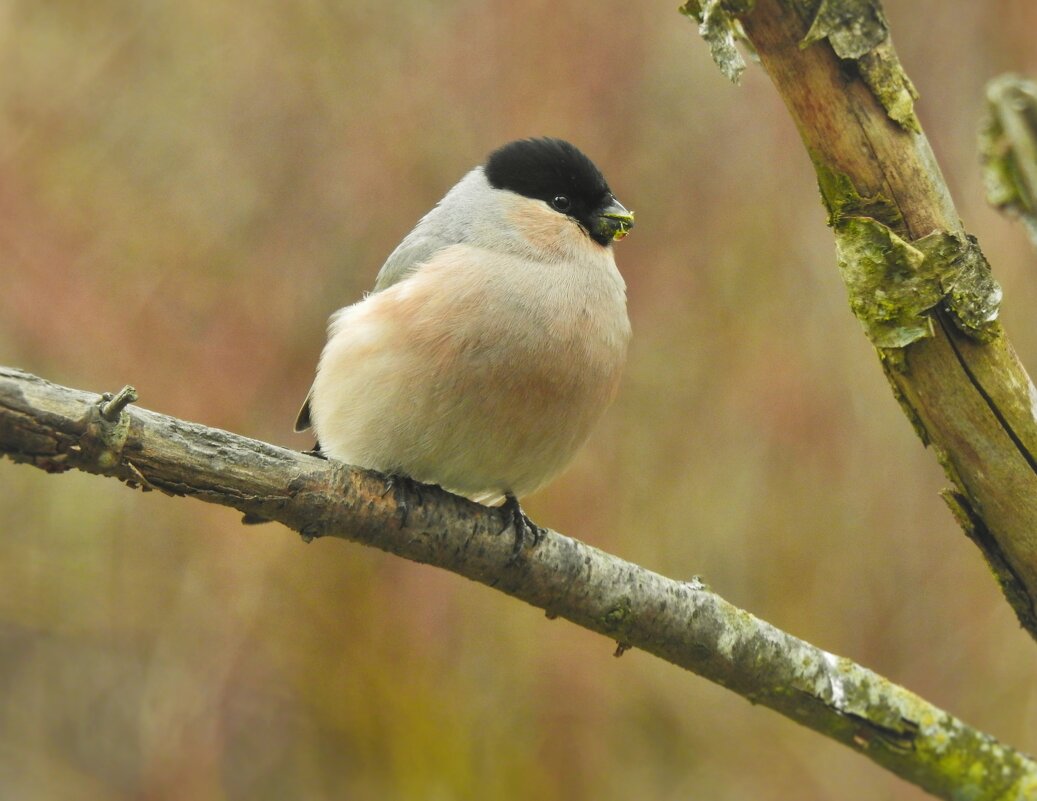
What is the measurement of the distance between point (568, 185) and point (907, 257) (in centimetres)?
154

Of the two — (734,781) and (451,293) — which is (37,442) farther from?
(734,781)

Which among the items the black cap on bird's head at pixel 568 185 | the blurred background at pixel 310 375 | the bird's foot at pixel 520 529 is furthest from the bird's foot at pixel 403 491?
the blurred background at pixel 310 375

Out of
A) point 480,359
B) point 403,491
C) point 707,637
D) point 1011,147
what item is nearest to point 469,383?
point 480,359

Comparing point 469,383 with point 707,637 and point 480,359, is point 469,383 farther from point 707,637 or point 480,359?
point 707,637

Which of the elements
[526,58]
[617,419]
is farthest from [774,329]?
[526,58]

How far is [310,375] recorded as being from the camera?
15.4 feet

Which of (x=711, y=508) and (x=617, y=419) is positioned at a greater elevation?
(x=617, y=419)

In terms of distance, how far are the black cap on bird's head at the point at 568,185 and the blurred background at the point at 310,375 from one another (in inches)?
50.9

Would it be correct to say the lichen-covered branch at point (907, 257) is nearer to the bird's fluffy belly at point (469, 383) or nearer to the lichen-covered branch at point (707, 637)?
the lichen-covered branch at point (707, 637)

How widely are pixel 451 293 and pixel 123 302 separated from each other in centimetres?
217

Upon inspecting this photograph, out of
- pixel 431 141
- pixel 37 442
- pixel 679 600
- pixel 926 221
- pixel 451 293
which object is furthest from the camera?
pixel 431 141

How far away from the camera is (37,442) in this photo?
2.01 meters

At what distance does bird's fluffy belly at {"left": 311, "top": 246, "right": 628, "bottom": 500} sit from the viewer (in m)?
2.94

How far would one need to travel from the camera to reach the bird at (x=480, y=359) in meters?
2.94
